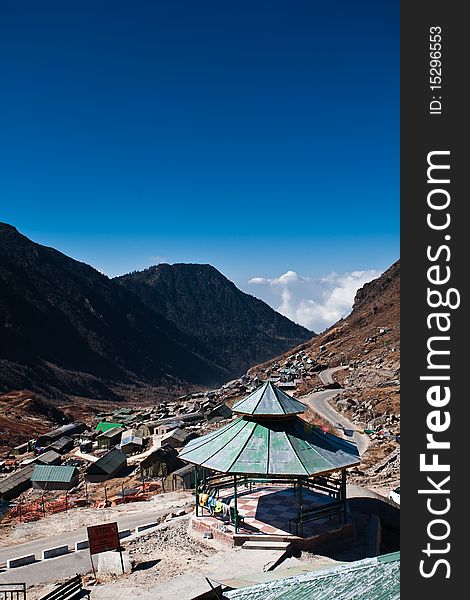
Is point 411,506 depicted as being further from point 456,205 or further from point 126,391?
point 126,391

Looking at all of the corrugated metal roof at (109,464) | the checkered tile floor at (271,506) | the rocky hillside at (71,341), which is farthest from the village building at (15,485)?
the rocky hillside at (71,341)

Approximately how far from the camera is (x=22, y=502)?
33.5m

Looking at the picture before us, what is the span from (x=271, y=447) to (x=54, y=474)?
2457cm

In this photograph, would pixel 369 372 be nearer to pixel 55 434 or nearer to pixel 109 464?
pixel 55 434

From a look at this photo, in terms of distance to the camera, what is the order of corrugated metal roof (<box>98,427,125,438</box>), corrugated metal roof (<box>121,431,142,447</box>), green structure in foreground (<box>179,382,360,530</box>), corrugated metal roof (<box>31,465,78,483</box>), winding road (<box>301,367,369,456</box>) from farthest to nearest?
corrugated metal roof (<box>98,427,125,438</box>)
corrugated metal roof (<box>121,431,142,447</box>)
winding road (<box>301,367,369,456</box>)
corrugated metal roof (<box>31,465,78,483</box>)
green structure in foreground (<box>179,382,360,530</box>)

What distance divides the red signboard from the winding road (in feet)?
81.7

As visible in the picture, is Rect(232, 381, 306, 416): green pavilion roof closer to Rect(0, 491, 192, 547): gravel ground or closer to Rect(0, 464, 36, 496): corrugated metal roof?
Rect(0, 491, 192, 547): gravel ground

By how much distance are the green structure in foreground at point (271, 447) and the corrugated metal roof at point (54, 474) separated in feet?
69.5

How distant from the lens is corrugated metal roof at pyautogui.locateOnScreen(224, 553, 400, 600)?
7862 millimetres

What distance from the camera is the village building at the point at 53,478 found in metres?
35.1

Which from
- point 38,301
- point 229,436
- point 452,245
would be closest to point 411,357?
point 452,245

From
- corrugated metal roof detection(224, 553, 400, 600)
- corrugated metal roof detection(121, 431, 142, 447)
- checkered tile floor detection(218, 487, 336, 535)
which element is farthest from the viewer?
corrugated metal roof detection(121, 431, 142, 447)

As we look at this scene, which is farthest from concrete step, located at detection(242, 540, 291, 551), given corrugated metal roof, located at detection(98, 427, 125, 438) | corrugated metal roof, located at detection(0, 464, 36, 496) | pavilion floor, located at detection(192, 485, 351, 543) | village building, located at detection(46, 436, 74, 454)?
corrugated metal roof, located at detection(98, 427, 125, 438)

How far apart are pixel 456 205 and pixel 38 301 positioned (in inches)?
6213
